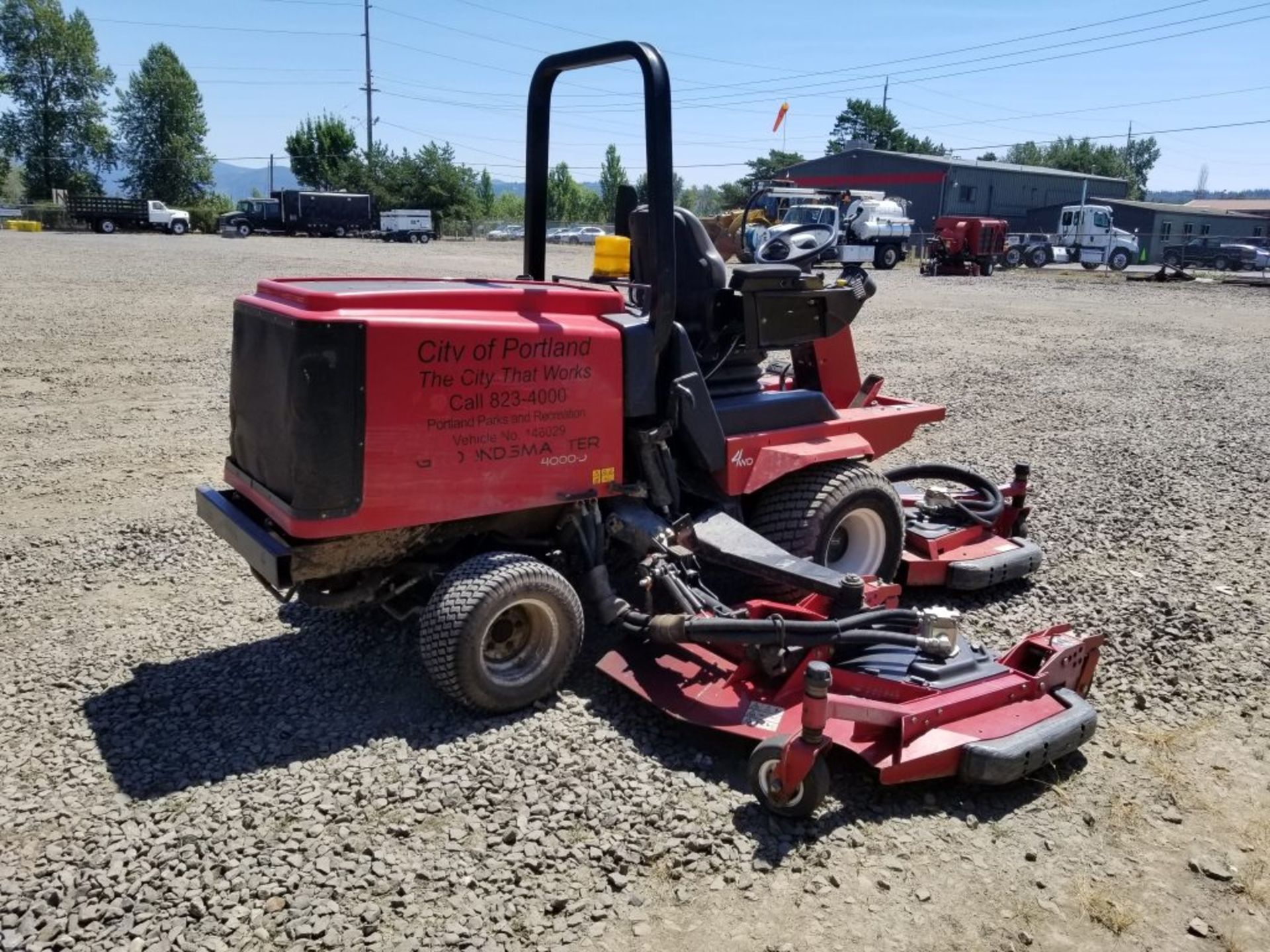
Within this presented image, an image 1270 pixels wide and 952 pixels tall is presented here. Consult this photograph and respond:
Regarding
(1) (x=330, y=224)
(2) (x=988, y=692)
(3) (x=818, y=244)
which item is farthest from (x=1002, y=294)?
(1) (x=330, y=224)

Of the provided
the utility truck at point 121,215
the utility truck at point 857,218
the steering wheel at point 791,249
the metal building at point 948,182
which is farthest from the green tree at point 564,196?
the steering wheel at point 791,249

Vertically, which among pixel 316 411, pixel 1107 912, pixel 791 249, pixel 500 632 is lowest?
pixel 1107 912

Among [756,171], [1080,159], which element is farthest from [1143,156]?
[756,171]

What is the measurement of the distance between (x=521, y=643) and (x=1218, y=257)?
42004mm

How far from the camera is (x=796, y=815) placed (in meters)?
3.40

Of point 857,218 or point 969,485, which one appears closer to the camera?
point 969,485

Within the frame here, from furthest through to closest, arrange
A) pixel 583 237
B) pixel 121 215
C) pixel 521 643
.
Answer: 1. pixel 583 237
2. pixel 121 215
3. pixel 521 643

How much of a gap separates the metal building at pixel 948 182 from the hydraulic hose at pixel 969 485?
5037 cm

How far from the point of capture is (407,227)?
48.5 metres

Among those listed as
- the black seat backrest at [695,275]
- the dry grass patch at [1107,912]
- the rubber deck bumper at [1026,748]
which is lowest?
the dry grass patch at [1107,912]

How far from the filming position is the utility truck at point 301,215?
47.8 metres

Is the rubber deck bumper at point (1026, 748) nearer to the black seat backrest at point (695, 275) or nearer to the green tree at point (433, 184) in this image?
the black seat backrest at point (695, 275)

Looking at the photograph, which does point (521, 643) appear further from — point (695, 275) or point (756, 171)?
point (756, 171)

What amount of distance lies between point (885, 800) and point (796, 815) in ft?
1.27
